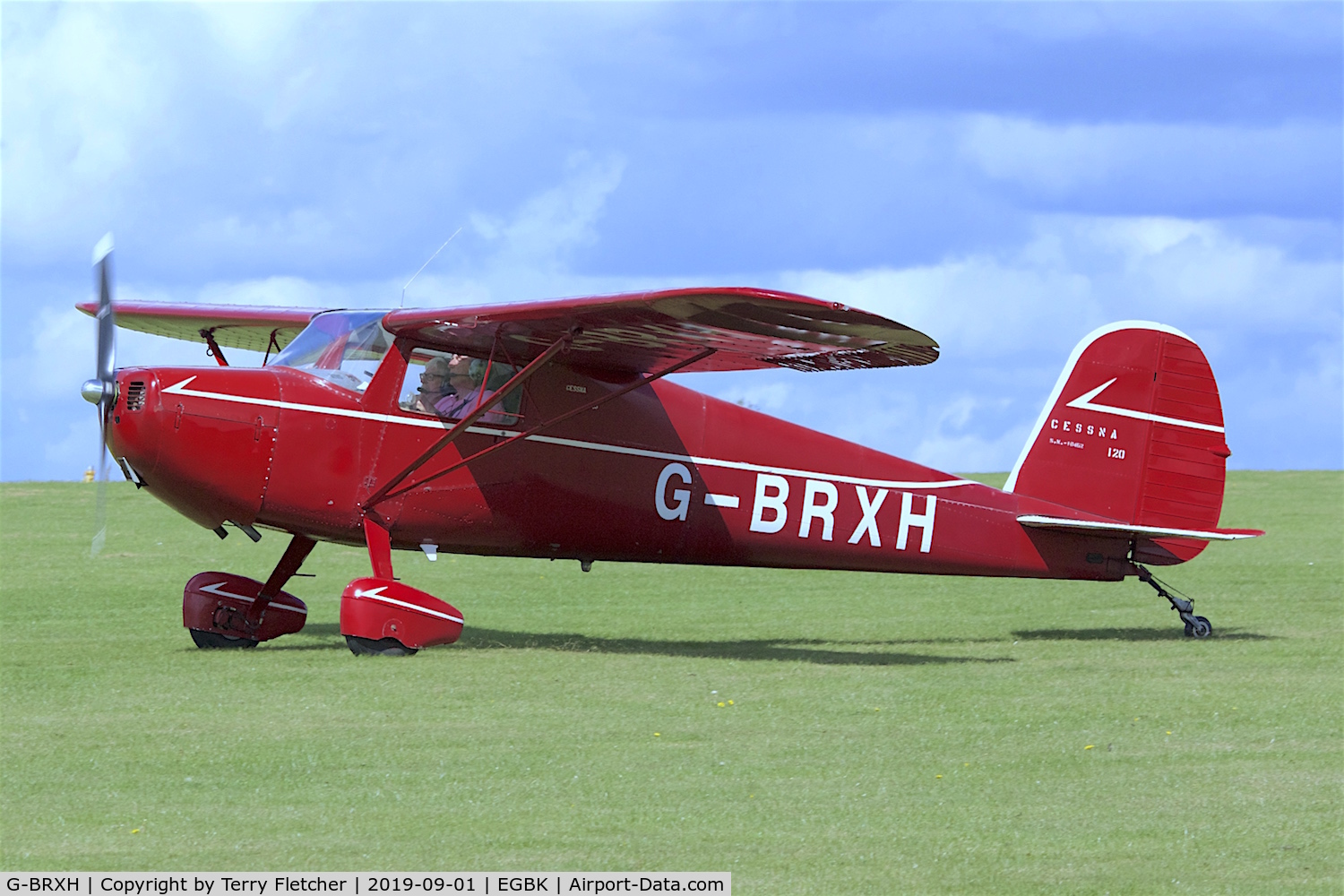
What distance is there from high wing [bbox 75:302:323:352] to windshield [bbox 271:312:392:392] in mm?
2335

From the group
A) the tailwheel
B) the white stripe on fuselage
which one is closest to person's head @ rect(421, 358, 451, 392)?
the white stripe on fuselage

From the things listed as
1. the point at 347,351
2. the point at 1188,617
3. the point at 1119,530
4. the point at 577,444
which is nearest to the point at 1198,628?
the point at 1188,617

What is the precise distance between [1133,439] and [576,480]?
612 cm

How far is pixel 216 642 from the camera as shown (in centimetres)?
1243

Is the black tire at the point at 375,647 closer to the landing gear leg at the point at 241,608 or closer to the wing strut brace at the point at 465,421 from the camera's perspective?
the wing strut brace at the point at 465,421

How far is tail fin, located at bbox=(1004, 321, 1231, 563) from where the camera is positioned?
14531 mm

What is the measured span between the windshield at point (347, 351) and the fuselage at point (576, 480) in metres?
0.09

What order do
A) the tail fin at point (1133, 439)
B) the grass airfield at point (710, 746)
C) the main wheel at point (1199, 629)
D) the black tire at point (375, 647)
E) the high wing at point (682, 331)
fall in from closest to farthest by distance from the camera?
the grass airfield at point (710, 746)
the high wing at point (682, 331)
the black tire at point (375, 647)
the main wheel at point (1199, 629)
the tail fin at point (1133, 439)

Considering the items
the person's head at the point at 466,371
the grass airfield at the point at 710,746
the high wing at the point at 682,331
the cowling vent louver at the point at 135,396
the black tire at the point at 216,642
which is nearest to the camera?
the grass airfield at the point at 710,746

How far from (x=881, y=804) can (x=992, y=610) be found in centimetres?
983

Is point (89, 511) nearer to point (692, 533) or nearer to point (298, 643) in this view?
point (298, 643)

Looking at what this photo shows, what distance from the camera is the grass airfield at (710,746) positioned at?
618 cm

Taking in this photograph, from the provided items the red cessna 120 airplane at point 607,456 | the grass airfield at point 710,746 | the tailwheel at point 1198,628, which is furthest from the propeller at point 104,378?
the tailwheel at point 1198,628

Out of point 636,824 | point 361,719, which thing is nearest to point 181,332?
point 361,719
